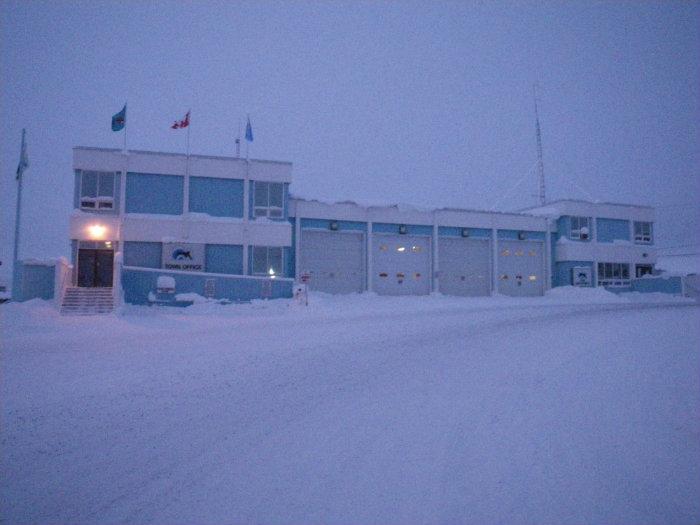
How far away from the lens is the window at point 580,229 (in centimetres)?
3912

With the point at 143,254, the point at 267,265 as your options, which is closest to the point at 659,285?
the point at 267,265

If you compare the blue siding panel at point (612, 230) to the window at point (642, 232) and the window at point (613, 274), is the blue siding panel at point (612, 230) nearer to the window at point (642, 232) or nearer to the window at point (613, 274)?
the window at point (642, 232)

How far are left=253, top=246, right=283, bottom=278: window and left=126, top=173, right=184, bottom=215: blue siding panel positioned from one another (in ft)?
15.9

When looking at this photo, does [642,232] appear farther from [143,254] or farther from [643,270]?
[143,254]

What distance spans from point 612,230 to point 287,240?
29266 millimetres

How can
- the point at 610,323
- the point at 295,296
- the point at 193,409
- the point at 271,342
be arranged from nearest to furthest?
1. the point at 193,409
2. the point at 271,342
3. the point at 610,323
4. the point at 295,296

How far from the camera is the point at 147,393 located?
7.96m

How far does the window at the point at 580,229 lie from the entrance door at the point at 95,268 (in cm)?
3386

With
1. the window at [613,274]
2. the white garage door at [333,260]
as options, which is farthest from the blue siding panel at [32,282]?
the window at [613,274]

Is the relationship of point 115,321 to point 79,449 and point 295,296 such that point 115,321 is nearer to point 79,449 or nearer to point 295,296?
point 295,296

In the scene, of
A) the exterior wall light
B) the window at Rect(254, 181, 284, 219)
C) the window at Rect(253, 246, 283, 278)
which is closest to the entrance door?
the exterior wall light

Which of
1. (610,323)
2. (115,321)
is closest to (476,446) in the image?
(610,323)

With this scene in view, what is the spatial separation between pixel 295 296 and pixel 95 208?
38.8ft

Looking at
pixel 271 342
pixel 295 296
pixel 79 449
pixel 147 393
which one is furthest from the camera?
pixel 295 296
